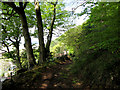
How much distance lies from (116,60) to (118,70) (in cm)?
37

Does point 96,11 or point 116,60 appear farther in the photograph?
point 116,60

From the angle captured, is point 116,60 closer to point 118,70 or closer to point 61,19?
point 118,70

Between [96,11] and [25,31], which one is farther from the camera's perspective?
[25,31]

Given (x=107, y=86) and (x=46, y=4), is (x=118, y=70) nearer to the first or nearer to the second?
(x=107, y=86)

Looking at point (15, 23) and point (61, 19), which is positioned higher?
point (61, 19)

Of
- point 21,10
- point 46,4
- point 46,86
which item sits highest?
point 46,4

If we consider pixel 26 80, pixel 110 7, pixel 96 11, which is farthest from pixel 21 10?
pixel 110 7

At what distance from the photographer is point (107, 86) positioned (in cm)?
222

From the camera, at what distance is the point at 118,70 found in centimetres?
225

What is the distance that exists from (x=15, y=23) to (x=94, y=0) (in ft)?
25.9

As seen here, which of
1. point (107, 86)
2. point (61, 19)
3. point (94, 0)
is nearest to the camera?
point (107, 86)

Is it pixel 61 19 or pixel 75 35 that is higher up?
pixel 61 19

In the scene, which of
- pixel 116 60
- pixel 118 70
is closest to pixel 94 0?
pixel 116 60

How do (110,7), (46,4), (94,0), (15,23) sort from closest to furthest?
(110,7), (94,0), (15,23), (46,4)
